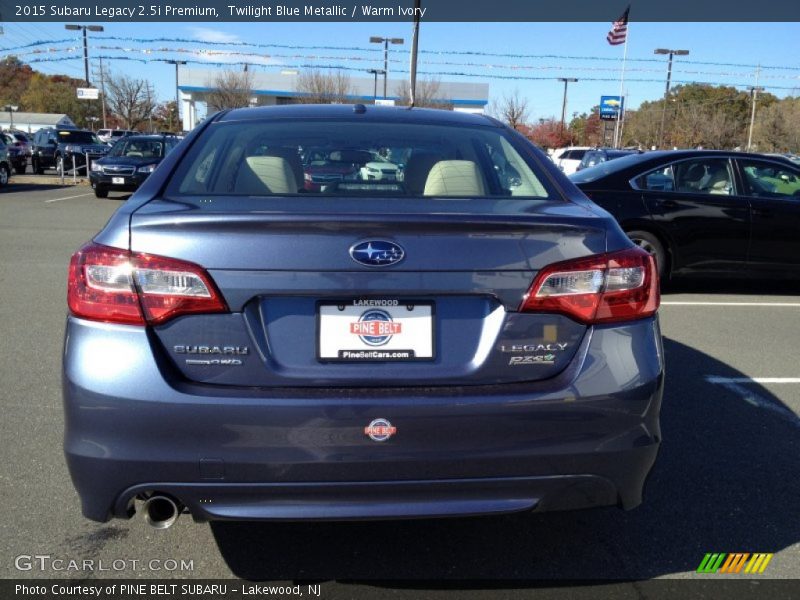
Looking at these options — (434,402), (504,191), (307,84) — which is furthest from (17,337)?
(307,84)

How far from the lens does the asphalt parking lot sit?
279 cm

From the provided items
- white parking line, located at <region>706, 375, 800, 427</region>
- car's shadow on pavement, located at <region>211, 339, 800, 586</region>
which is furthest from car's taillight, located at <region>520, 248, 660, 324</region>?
white parking line, located at <region>706, 375, 800, 427</region>

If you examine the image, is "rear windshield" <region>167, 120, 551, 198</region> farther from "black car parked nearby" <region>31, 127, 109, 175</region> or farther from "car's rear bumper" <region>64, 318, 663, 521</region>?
"black car parked nearby" <region>31, 127, 109, 175</region>

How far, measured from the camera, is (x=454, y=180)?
3152 mm

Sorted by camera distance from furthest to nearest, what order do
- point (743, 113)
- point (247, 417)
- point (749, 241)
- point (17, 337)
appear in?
point (743, 113) < point (749, 241) < point (17, 337) < point (247, 417)

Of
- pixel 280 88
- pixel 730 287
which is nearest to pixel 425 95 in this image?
pixel 280 88

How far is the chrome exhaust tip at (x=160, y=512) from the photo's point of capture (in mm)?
2344

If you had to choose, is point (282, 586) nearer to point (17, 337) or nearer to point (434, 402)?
point (434, 402)

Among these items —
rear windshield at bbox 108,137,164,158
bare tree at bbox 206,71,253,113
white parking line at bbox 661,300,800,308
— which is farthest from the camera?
bare tree at bbox 206,71,253,113

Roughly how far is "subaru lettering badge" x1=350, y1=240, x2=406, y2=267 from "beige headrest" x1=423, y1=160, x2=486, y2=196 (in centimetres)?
85

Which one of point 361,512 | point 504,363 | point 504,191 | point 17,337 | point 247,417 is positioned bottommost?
point 17,337

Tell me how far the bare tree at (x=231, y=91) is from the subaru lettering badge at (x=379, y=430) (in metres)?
53.7

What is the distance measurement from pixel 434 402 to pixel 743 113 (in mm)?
88769

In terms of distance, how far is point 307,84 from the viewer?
53656 millimetres
